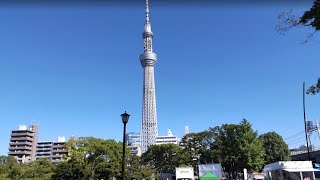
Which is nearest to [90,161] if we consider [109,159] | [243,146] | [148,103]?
[109,159]

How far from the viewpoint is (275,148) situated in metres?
73.1

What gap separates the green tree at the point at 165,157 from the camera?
240ft

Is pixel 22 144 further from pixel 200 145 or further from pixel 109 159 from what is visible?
pixel 109 159

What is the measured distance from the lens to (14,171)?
38.5 m

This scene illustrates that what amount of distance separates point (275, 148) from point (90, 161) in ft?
143

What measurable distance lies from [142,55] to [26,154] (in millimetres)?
79800

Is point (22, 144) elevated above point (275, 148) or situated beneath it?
elevated above

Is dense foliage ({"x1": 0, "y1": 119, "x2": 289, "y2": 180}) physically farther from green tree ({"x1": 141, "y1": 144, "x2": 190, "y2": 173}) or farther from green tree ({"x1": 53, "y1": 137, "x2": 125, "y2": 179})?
green tree ({"x1": 141, "y1": 144, "x2": 190, "y2": 173})

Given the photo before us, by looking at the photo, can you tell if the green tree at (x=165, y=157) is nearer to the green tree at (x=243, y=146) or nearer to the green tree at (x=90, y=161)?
the green tree at (x=243, y=146)

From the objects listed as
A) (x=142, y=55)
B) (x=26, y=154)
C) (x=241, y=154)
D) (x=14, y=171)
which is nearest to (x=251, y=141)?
(x=241, y=154)

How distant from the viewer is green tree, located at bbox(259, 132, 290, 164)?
238 ft

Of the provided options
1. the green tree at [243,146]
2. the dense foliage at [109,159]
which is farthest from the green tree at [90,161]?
the green tree at [243,146]

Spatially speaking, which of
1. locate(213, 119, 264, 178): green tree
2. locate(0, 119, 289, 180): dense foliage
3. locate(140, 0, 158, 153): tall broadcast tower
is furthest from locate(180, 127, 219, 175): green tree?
locate(140, 0, 158, 153): tall broadcast tower

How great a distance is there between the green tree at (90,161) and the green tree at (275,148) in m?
37.5
